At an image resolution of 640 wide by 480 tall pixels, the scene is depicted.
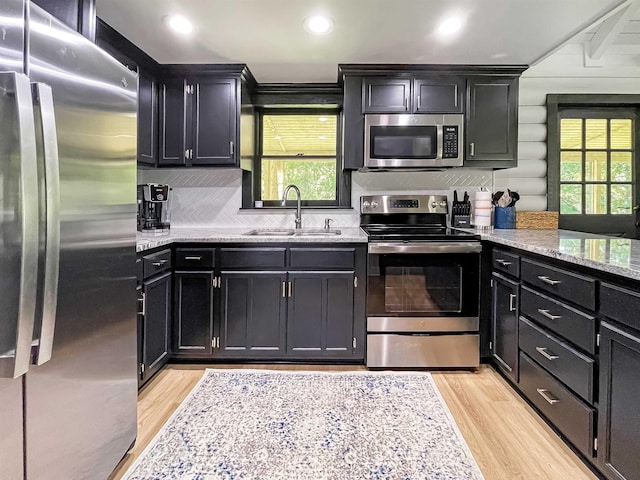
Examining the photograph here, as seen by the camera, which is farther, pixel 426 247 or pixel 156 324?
pixel 426 247

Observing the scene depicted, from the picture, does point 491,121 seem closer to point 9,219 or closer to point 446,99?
point 446,99

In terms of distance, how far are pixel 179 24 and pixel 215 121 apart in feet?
2.59

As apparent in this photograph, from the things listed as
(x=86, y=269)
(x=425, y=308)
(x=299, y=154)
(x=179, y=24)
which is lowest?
(x=425, y=308)

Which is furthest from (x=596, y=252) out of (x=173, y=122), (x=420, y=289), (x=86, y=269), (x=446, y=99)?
(x=173, y=122)

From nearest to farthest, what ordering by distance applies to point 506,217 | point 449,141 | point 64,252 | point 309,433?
point 64,252 → point 309,433 → point 449,141 → point 506,217

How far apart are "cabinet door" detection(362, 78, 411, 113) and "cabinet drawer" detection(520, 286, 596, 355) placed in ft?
5.40

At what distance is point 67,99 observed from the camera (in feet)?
3.95

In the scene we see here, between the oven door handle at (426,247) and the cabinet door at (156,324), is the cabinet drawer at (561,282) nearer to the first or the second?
the oven door handle at (426,247)

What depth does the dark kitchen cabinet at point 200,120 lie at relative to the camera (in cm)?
302

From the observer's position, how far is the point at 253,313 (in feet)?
9.02

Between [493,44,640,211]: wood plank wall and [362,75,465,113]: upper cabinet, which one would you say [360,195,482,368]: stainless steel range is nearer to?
[362,75,465,113]: upper cabinet

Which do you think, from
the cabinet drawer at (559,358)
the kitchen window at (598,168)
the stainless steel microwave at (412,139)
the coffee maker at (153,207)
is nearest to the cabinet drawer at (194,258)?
the coffee maker at (153,207)

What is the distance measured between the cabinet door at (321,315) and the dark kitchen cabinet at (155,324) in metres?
0.82

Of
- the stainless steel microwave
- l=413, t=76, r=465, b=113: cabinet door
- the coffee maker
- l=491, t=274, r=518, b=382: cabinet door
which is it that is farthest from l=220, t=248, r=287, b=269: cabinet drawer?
l=413, t=76, r=465, b=113: cabinet door
